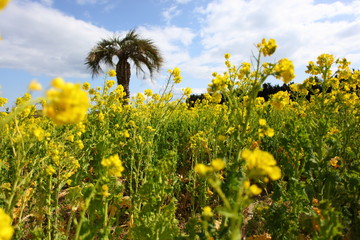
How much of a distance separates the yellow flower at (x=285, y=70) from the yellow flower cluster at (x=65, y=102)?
117 cm

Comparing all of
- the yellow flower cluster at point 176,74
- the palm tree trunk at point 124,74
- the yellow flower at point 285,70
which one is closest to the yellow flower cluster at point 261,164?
the yellow flower at point 285,70

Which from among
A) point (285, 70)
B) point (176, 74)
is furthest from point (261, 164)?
point (176, 74)

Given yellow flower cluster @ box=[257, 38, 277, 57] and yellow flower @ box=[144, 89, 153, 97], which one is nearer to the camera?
yellow flower cluster @ box=[257, 38, 277, 57]

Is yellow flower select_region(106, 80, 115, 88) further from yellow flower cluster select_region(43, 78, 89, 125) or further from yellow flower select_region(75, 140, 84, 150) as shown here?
yellow flower cluster select_region(43, 78, 89, 125)

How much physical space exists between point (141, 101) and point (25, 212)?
8.70 feet

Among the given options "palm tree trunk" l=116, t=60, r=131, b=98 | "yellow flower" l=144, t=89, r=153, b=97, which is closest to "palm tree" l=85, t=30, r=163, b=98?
"palm tree trunk" l=116, t=60, r=131, b=98

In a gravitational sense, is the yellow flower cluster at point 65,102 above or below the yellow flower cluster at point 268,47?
below

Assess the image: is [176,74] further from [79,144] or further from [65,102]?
[65,102]

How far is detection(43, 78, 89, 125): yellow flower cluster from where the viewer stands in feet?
2.43

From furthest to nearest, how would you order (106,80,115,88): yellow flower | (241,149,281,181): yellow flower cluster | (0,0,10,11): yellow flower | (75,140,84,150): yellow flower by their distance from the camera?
(106,80,115,88): yellow flower
(75,140,84,150): yellow flower
(241,149,281,181): yellow flower cluster
(0,0,10,11): yellow flower

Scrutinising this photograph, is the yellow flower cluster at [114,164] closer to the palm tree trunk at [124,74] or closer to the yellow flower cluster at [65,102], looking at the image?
the yellow flower cluster at [65,102]

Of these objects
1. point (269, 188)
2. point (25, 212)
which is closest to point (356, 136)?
point (269, 188)

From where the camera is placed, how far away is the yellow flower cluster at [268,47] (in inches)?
63.4

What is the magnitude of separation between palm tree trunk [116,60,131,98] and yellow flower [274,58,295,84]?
10.2m
